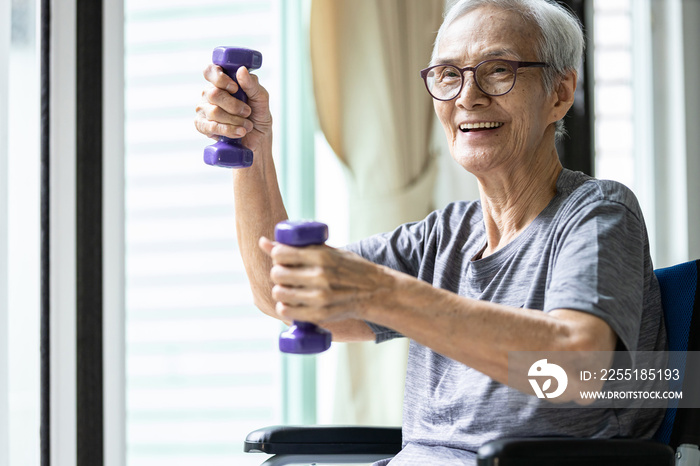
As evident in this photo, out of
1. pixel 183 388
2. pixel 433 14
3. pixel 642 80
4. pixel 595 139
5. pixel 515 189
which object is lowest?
pixel 183 388

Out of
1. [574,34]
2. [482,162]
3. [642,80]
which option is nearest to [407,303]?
[482,162]

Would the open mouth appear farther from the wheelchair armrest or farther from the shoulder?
the wheelchair armrest

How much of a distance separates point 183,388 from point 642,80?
6.28ft

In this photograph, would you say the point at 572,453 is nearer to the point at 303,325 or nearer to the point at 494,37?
the point at 303,325

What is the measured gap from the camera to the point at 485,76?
4.21 ft

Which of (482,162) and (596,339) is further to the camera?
(482,162)

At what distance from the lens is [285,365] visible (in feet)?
7.13

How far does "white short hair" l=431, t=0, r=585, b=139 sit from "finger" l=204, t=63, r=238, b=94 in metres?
0.45

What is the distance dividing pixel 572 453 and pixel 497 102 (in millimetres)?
661

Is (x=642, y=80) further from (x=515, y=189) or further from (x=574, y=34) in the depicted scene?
(x=515, y=189)

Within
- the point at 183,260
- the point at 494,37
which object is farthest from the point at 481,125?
the point at 183,260

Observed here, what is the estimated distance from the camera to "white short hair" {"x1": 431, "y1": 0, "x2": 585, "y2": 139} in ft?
4.17

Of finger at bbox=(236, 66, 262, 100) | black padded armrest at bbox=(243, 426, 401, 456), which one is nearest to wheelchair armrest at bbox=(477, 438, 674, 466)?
black padded armrest at bbox=(243, 426, 401, 456)

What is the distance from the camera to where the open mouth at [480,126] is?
1.28 meters
